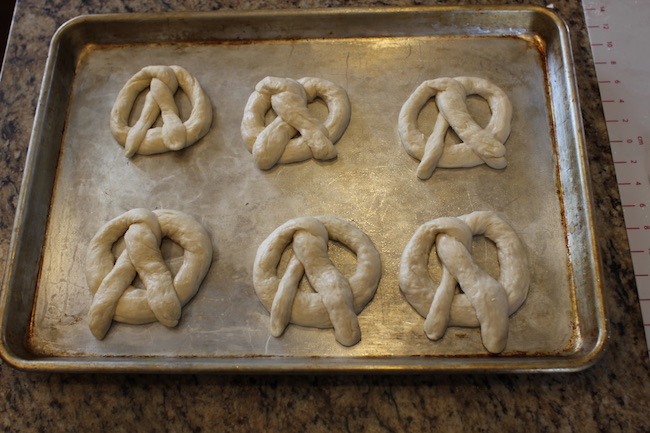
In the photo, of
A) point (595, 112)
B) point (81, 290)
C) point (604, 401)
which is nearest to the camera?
point (604, 401)

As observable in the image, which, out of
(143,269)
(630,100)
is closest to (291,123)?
(143,269)

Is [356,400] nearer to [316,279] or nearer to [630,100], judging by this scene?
[316,279]

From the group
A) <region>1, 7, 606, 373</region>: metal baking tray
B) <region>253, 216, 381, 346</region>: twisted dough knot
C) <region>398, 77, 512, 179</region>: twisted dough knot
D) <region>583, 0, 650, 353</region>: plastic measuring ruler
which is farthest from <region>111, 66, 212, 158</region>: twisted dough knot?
<region>583, 0, 650, 353</region>: plastic measuring ruler

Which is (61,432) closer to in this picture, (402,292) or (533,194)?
(402,292)

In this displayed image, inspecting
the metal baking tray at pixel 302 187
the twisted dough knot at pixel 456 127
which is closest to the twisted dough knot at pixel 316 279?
the metal baking tray at pixel 302 187

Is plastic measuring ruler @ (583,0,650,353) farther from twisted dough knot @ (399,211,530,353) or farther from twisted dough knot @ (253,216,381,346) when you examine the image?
twisted dough knot @ (253,216,381,346)

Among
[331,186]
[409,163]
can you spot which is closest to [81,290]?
[331,186]
